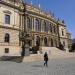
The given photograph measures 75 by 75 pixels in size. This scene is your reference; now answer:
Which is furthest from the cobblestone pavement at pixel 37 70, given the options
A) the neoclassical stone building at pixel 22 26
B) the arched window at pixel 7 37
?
the arched window at pixel 7 37

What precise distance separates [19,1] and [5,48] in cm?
1304

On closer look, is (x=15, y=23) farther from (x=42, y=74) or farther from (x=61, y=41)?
(x=42, y=74)

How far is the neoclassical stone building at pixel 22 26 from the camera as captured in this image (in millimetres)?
42531

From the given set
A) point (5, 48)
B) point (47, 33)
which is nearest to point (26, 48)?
point (5, 48)

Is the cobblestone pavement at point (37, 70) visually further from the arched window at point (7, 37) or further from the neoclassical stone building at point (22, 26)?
the arched window at point (7, 37)

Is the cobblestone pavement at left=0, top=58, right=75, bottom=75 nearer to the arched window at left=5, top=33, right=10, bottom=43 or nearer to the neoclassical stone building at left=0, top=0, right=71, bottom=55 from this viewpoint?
the neoclassical stone building at left=0, top=0, right=71, bottom=55

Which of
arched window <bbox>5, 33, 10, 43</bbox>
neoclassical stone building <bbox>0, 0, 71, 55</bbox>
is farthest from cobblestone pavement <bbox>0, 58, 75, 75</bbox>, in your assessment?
arched window <bbox>5, 33, 10, 43</bbox>

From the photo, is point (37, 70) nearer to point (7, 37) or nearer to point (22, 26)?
point (7, 37)

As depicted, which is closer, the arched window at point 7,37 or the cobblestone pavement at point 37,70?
the cobblestone pavement at point 37,70

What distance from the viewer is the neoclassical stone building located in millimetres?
42531

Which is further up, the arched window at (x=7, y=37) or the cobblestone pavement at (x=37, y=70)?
the arched window at (x=7, y=37)

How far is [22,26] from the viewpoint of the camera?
4791cm

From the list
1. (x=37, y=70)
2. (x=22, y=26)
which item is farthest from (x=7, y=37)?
(x=37, y=70)

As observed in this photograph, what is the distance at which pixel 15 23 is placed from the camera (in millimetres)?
45625
